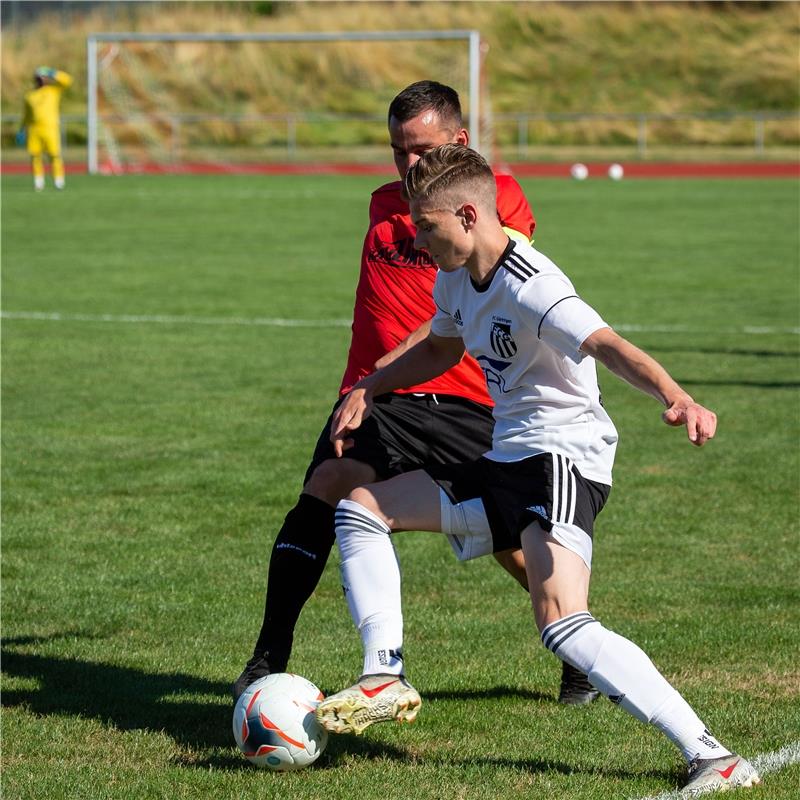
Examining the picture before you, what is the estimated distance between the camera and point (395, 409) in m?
4.84

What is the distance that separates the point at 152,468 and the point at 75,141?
40274mm

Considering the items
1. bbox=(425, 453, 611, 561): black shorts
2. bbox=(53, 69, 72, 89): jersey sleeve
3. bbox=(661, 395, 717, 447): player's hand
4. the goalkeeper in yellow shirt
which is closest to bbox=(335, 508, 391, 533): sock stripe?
bbox=(425, 453, 611, 561): black shorts

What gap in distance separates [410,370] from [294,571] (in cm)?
75

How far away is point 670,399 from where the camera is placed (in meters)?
3.57

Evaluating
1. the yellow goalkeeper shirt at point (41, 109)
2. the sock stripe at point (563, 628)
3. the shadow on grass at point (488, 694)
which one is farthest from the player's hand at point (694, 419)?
the yellow goalkeeper shirt at point (41, 109)

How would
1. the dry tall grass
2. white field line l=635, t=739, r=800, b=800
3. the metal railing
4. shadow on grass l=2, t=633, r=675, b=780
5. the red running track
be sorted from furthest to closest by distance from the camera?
the dry tall grass → the metal railing → the red running track → shadow on grass l=2, t=633, r=675, b=780 → white field line l=635, t=739, r=800, b=800

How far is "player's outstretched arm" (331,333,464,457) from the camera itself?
4.49 m

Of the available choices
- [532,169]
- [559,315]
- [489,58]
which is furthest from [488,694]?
[489,58]

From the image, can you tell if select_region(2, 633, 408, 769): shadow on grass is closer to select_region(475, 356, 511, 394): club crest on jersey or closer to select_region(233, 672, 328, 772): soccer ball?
select_region(233, 672, 328, 772): soccer ball

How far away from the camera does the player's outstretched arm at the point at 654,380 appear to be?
352 centimetres

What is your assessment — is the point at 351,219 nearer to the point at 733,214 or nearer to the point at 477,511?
the point at 733,214

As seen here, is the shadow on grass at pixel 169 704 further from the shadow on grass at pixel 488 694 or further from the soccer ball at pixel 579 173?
the soccer ball at pixel 579 173

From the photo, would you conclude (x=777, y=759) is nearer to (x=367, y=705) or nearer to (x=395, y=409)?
(x=367, y=705)

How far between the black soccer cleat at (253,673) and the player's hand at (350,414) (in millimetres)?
689
